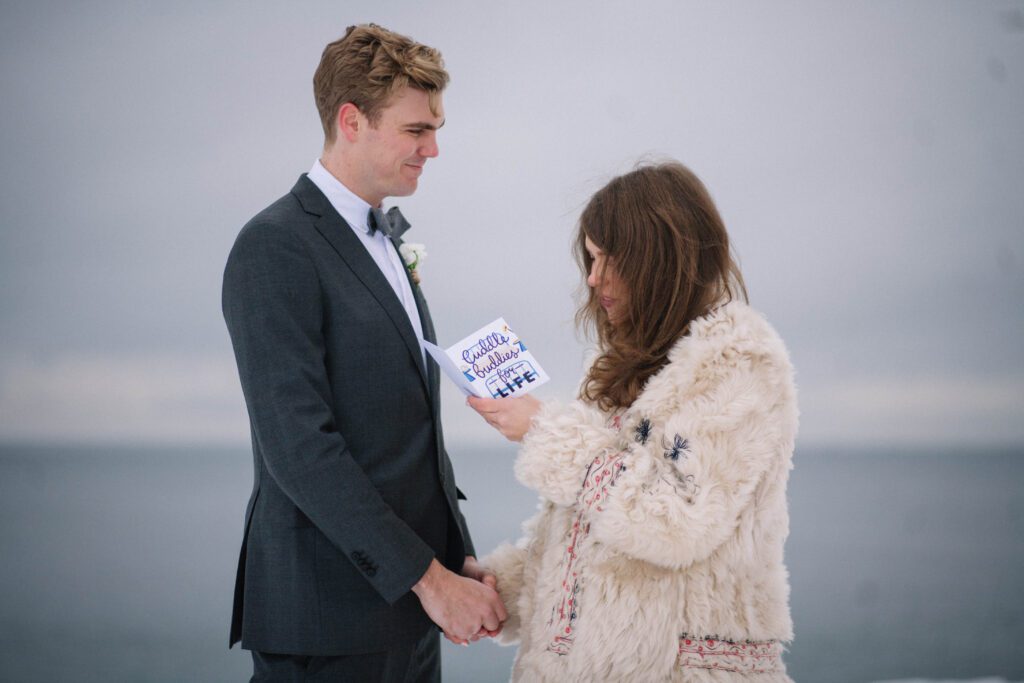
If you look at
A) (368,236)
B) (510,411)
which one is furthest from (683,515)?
(368,236)

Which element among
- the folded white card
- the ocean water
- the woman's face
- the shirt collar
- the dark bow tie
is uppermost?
the shirt collar

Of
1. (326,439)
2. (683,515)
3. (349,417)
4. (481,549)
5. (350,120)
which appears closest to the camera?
(683,515)

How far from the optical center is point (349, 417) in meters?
1.54

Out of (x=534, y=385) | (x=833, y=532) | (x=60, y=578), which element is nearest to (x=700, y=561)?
(x=534, y=385)

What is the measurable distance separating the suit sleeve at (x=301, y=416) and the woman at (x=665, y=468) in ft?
0.82

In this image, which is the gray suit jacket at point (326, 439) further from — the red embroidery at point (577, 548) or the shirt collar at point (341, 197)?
the red embroidery at point (577, 548)

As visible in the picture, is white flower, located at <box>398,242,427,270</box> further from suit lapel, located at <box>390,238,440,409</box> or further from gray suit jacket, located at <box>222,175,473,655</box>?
gray suit jacket, located at <box>222,175,473,655</box>

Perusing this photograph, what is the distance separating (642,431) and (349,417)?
500 mm

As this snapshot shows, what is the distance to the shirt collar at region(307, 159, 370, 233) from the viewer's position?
1.66 meters

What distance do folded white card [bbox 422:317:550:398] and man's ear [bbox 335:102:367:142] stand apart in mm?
419

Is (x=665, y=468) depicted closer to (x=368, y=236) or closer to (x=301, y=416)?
(x=301, y=416)

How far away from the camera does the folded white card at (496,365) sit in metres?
1.58

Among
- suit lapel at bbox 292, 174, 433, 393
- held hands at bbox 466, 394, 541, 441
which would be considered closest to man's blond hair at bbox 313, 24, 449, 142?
suit lapel at bbox 292, 174, 433, 393

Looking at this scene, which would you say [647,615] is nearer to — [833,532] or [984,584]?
[984,584]
